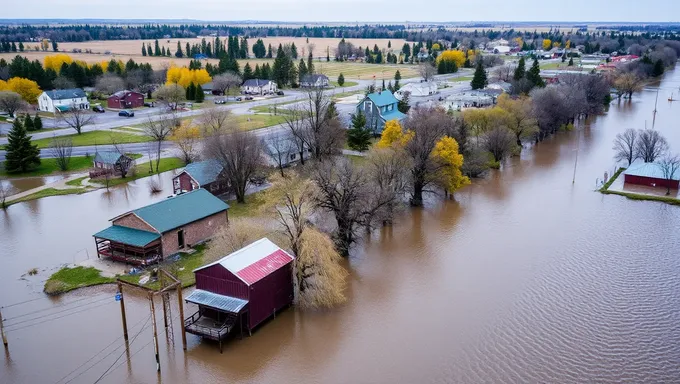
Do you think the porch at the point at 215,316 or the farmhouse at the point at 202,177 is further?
the farmhouse at the point at 202,177

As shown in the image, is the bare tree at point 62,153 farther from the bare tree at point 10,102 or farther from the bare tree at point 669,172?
the bare tree at point 669,172

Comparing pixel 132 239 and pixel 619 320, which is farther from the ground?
pixel 132 239

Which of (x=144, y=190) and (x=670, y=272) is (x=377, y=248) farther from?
(x=144, y=190)

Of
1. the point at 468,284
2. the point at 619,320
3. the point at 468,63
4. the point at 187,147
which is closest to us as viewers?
the point at 619,320

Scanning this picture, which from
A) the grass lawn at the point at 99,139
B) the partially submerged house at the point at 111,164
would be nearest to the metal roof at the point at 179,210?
the partially submerged house at the point at 111,164

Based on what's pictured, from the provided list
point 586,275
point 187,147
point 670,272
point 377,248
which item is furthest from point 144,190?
point 670,272

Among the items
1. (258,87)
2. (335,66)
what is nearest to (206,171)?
(258,87)

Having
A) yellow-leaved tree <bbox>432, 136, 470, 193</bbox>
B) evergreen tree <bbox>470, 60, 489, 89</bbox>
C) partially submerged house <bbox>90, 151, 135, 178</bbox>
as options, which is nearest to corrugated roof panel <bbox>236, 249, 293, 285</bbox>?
yellow-leaved tree <bbox>432, 136, 470, 193</bbox>
